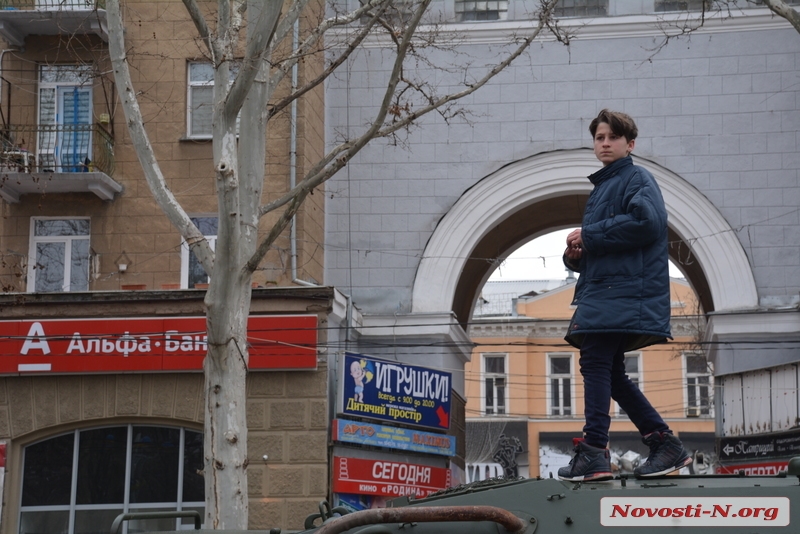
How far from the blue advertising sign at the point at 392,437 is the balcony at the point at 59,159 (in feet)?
17.1

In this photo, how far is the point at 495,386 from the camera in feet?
155

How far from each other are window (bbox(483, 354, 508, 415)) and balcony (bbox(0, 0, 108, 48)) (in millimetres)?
29737

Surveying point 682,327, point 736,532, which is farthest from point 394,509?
point 682,327

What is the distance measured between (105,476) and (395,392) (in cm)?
459

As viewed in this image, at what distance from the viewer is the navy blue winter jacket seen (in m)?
5.82

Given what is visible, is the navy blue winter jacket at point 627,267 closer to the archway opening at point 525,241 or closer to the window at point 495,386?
the archway opening at point 525,241

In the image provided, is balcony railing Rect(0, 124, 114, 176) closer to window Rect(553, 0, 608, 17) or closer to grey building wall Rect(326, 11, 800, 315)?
grey building wall Rect(326, 11, 800, 315)

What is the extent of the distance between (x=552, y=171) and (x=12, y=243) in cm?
855

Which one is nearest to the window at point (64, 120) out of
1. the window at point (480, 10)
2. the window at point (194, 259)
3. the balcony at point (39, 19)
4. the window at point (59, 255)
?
the balcony at point (39, 19)

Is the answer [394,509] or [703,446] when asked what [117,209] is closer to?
[394,509]

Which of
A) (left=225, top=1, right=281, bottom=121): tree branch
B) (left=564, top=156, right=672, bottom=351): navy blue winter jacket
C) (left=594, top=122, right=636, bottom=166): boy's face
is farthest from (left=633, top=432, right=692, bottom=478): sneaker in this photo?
(left=225, top=1, right=281, bottom=121): tree branch

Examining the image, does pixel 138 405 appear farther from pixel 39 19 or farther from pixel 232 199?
pixel 232 199

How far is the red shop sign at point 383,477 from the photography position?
59.8 ft

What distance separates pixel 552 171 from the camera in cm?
A: 1938
